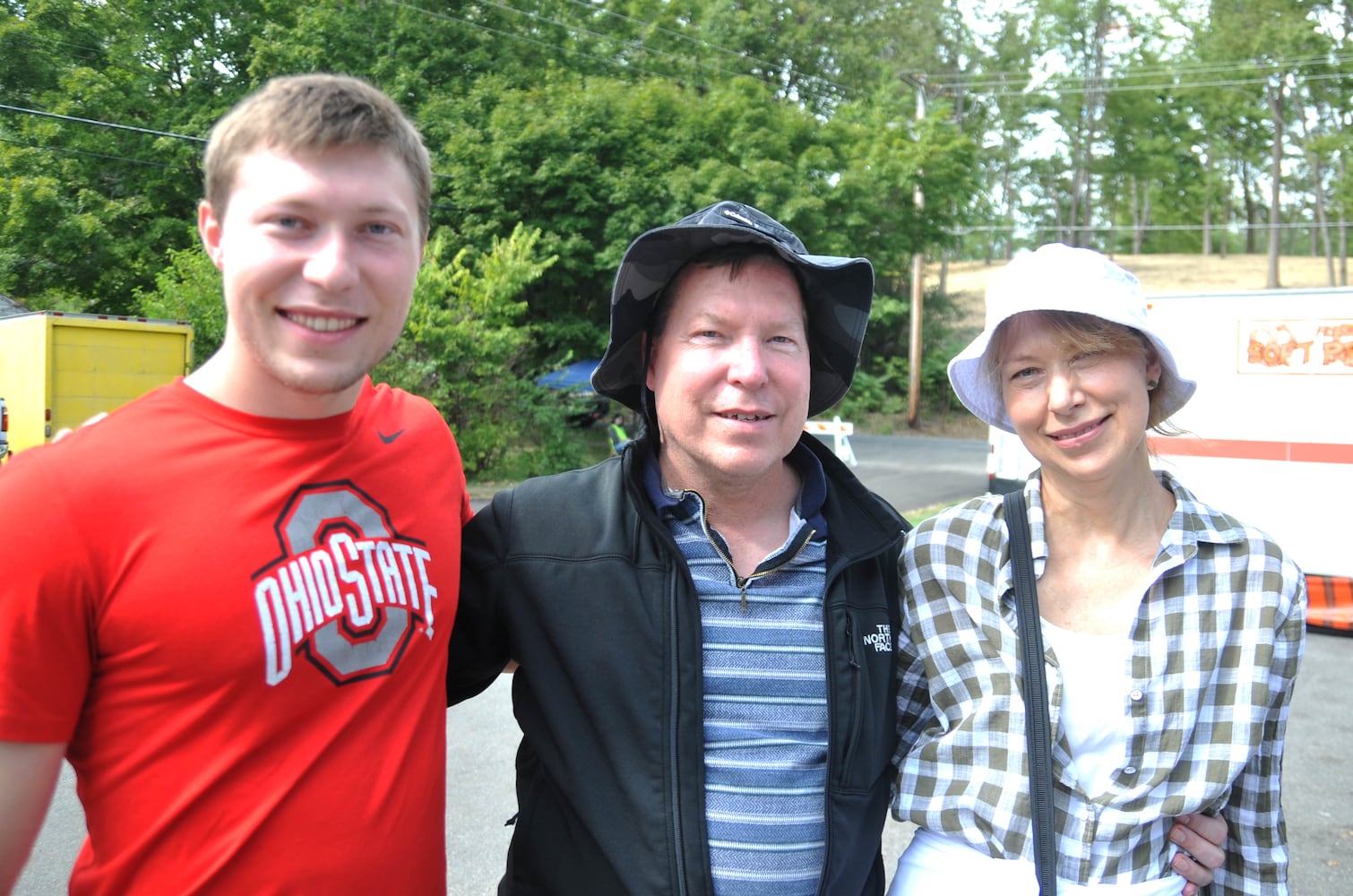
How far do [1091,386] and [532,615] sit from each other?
4.07ft

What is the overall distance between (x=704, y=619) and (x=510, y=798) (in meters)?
3.11

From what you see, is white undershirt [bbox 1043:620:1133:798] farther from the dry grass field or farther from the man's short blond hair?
the dry grass field

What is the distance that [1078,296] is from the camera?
1.96m

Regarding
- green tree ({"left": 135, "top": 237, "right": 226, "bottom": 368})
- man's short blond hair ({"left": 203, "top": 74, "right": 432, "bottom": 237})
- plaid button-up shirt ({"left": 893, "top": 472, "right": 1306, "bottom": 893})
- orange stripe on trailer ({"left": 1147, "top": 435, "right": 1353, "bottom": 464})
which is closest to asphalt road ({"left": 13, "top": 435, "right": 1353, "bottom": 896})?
orange stripe on trailer ({"left": 1147, "top": 435, "right": 1353, "bottom": 464})

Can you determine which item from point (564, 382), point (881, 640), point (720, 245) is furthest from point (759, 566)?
point (564, 382)

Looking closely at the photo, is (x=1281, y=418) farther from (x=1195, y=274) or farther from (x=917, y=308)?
(x=1195, y=274)

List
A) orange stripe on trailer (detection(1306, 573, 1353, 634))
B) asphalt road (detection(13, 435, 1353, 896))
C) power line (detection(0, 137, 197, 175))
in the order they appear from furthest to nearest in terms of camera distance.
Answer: power line (detection(0, 137, 197, 175)), orange stripe on trailer (detection(1306, 573, 1353, 634)), asphalt road (detection(13, 435, 1353, 896))

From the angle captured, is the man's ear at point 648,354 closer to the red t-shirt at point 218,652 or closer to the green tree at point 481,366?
the red t-shirt at point 218,652

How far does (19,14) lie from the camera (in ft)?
75.3

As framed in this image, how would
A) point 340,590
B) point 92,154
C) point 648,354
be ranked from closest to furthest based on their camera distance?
point 340,590, point 648,354, point 92,154

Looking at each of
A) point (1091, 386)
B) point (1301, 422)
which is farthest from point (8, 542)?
point (1301, 422)

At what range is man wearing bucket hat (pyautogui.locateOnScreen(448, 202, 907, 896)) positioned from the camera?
1889mm

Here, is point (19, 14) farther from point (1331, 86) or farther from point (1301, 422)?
point (1331, 86)

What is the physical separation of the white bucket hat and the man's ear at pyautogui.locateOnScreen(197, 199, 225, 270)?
1432 mm
